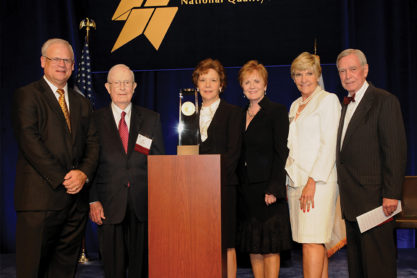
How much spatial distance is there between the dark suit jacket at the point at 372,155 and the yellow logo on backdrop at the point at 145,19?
324 centimetres

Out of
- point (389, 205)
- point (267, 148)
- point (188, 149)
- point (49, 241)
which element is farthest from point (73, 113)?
point (389, 205)

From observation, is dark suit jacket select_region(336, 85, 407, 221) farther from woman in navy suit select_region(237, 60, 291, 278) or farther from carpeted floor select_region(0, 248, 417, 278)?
carpeted floor select_region(0, 248, 417, 278)

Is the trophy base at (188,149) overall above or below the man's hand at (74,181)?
above

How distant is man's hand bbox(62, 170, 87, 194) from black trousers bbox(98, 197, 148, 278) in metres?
0.32

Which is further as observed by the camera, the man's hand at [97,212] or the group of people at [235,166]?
the man's hand at [97,212]

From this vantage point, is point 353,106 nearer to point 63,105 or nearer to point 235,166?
point 235,166

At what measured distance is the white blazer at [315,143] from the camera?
281 cm

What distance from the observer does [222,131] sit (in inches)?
111

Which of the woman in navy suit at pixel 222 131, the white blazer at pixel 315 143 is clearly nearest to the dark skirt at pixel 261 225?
the woman in navy suit at pixel 222 131

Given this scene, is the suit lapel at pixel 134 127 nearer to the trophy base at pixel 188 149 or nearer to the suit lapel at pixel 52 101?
the suit lapel at pixel 52 101

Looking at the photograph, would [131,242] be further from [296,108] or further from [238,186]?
[296,108]

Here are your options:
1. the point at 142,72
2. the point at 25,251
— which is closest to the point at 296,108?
the point at 25,251

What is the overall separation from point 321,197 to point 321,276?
63 centimetres

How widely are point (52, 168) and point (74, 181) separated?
165 millimetres
